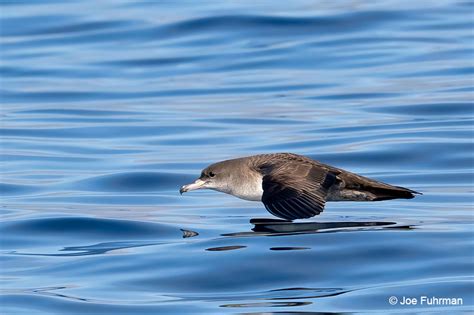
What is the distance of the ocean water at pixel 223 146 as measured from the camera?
750 cm

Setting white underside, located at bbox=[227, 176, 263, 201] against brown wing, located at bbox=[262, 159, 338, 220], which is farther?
white underside, located at bbox=[227, 176, 263, 201]

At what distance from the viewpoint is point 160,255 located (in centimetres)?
828

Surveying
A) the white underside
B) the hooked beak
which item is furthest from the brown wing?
the hooked beak

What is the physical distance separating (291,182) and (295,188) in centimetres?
14

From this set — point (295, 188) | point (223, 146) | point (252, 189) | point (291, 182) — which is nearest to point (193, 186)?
point (252, 189)

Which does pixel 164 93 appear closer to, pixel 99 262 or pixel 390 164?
pixel 390 164

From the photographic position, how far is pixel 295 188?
895 centimetres

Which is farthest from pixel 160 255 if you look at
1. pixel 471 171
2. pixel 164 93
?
pixel 164 93

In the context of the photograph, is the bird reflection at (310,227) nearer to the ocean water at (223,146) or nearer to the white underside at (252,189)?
the ocean water at (223,146)

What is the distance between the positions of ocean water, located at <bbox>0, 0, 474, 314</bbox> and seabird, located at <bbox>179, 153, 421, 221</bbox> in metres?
0.22

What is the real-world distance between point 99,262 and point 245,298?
137 centimetres

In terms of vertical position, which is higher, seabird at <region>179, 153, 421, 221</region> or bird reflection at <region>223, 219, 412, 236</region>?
seabird at <region>179, 153, 421, 221</region>

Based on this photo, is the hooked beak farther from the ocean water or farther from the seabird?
the ocean water

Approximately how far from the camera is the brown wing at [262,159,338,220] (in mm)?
8594
